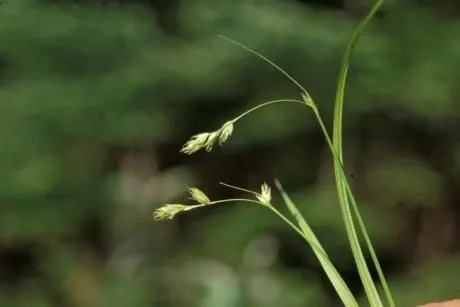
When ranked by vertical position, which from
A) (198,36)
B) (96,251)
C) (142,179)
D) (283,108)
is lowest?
(96,251)

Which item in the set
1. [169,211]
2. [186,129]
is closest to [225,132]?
[169,211]

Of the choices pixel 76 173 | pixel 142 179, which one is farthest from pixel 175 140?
pixel 76 173

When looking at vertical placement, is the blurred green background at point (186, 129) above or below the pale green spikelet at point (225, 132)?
below

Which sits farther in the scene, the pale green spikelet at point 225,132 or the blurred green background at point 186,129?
the blurred green background at point 186,129

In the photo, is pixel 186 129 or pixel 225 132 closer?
pixel 225 132

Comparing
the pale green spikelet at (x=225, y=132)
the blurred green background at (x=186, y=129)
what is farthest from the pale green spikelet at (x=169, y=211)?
the blurred green background at (x=186, y=129)

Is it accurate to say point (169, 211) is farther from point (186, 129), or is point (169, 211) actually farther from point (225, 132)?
point (186, 129)

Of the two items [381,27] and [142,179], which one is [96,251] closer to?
[142,179]

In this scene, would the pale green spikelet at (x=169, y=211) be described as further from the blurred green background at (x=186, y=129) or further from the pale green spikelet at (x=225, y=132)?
the blurred green background at (x=186, y=129)
